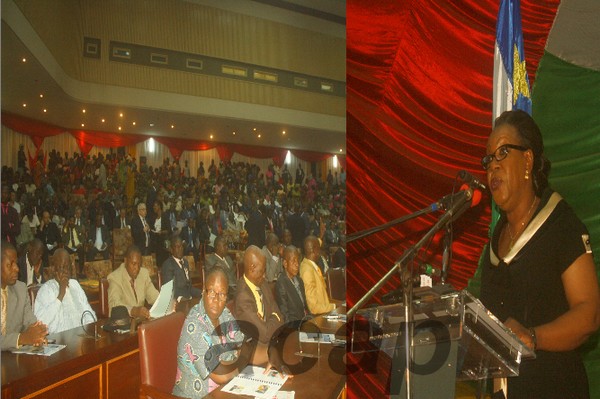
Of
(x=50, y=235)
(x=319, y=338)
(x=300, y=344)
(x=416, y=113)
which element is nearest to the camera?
(x=50, y=235)

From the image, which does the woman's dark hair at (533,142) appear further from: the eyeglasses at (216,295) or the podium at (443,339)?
the eyeglasses at (216,295)

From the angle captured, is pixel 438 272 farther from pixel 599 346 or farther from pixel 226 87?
pixel 226 87

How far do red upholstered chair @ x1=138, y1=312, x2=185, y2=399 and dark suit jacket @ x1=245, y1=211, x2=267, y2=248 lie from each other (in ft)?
1.35

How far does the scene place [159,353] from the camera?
71.9 inches

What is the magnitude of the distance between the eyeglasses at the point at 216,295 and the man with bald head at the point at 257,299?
52 mm

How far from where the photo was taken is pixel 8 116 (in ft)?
5.44

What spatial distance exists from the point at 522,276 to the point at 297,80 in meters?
1.18

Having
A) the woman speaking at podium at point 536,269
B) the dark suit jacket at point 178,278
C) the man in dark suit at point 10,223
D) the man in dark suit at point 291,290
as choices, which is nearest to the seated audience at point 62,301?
the man in dark suit at point 10,223

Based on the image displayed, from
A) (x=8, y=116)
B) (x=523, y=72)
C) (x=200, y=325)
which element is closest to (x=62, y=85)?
A: (x=8, y=116)

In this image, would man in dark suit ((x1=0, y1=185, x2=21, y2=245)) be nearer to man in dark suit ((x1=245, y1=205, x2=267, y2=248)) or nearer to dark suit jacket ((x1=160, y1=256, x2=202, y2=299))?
dark suit jacket ((x1=160, y1=256, x2=202, y2=299))

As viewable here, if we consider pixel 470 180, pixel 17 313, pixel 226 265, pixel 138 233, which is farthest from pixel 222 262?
pixel 470 180

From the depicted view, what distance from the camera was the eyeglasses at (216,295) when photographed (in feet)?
6.53

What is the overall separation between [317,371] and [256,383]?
0.32 metres

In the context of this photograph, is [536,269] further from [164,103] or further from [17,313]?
[17,313]
